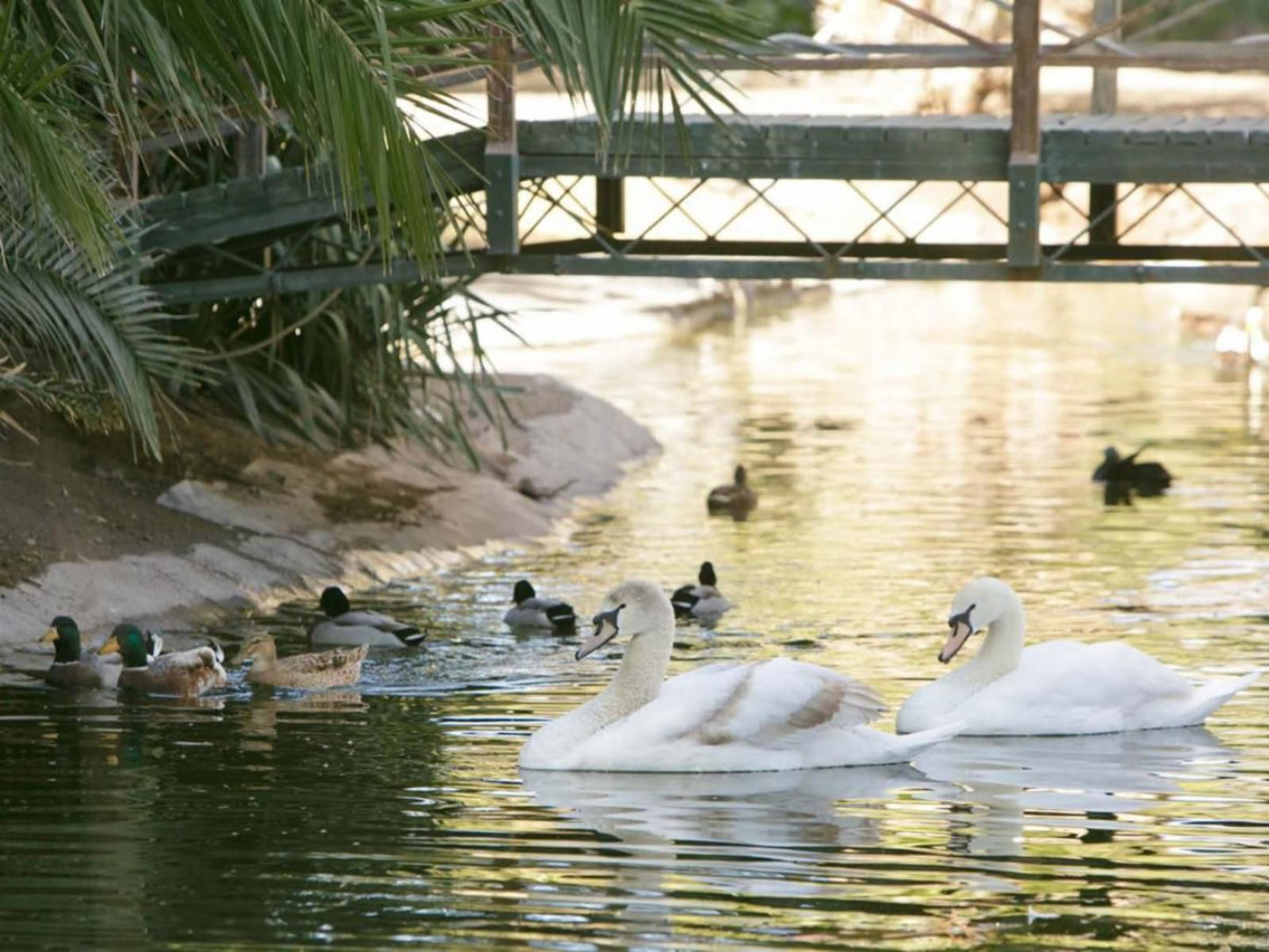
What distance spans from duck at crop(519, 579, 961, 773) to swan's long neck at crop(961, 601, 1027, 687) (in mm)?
1008

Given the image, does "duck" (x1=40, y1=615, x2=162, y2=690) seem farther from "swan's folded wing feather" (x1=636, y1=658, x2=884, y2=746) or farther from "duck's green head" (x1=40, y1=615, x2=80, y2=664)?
"swan's folded wing feather" (x1=636, y1=658, x2=884, y2=746)

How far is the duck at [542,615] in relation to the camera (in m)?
15.1

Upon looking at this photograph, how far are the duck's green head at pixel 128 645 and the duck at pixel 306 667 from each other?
1.80 ft

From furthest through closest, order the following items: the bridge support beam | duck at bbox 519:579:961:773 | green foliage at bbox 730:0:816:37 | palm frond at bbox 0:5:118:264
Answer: green foliage at bbox 730:0:816:37 < the bridge support beam < duck at bbox 519:579:961:773 < palm frond at bbox 0:5:118:264

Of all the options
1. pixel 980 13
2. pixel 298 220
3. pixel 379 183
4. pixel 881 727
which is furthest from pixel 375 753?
pixel 980 13

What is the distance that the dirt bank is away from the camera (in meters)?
15.5

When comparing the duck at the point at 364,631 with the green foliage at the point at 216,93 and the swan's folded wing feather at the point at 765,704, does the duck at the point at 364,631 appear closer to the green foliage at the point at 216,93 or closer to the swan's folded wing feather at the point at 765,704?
the green foliage at the point at 216,93

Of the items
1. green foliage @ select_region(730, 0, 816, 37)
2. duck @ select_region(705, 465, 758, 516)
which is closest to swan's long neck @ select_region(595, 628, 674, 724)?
duck @ select_region(705, 465, 758, 516)

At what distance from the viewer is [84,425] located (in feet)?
57.1

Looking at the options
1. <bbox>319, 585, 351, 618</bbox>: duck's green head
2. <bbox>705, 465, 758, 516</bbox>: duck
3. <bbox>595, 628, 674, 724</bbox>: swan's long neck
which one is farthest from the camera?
<bbox>705, 465, 758, 516</bbox>: duck

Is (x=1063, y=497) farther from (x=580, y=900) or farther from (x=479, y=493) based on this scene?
(x=580, y=900)

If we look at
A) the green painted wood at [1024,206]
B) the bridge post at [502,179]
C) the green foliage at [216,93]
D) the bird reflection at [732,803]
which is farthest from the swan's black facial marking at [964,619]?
the bridge post at [502,179]

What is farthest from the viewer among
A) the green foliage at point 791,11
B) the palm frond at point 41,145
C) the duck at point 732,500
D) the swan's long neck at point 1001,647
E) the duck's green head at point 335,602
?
the green foliage at point 791,11

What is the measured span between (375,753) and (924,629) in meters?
4.48
